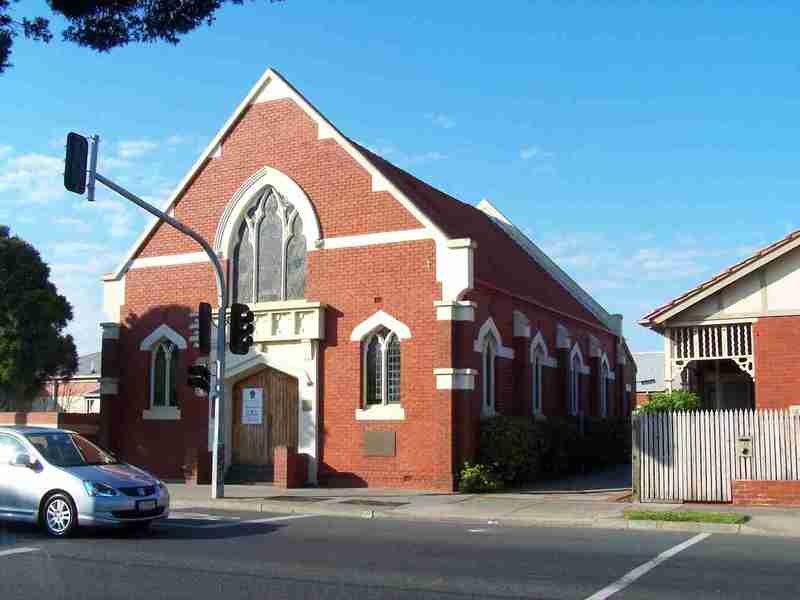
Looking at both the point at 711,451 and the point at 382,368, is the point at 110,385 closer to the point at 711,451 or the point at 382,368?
the point at 382,368

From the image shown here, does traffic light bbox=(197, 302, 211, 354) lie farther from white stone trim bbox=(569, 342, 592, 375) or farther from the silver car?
white stone trim bbox=(569, 342, 592, 375)

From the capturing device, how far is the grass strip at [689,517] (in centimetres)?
1484

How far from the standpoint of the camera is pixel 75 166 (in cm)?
1585

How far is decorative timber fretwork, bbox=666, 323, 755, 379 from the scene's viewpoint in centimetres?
1889

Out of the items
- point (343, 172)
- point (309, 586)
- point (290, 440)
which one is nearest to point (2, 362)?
point (290, 440)

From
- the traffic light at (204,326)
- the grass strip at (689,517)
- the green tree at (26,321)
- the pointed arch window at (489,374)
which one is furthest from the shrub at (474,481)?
the green tree at (26,321)

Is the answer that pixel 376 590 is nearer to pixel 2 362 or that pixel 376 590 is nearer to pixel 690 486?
pixel 690 486

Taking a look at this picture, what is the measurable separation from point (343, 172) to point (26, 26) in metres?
9.94

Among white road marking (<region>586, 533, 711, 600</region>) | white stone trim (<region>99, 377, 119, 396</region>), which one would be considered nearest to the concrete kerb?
white road marking (<region>586, 533, 711, 600</region>)

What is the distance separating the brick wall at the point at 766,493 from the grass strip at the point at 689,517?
1.77m

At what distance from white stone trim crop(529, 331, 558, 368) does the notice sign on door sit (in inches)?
287

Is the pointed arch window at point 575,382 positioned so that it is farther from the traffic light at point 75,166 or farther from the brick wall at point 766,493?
the traffic light at point 75,166

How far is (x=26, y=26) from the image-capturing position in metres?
13.6

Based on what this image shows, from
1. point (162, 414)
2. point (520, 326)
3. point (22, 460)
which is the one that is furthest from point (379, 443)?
point (22, 460)
